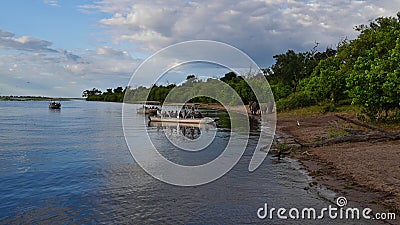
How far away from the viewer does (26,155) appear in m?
23.5

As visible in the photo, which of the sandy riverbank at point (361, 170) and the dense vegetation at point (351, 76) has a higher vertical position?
the dense vegetation at point (351, 76)

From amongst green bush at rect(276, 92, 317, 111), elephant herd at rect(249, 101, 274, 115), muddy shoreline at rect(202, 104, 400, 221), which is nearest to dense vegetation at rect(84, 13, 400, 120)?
green bush at rect(276, 92, 317, 111)

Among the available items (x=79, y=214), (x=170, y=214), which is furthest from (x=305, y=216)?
(x=79, y=214)

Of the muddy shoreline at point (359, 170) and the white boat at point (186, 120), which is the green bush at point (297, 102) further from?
the muddy shoreline at point (359, 170)

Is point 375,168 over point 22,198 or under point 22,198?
over

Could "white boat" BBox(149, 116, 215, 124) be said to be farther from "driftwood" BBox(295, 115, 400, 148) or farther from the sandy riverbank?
the sandy riverbank

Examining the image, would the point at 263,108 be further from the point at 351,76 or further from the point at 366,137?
the point at 366,137

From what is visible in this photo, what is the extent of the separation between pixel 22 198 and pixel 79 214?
325 centimetres

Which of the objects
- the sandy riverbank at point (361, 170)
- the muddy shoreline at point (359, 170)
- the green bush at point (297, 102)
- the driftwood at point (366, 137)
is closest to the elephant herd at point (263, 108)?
the green bush at point (297, 102)

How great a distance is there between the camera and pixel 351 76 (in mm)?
25781

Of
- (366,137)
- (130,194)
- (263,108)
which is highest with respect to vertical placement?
(263,108)

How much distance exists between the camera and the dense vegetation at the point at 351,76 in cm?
2392

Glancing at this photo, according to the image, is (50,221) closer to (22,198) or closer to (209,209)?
(22,198)

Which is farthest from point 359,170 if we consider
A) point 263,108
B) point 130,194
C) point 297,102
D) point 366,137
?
point 263,108
